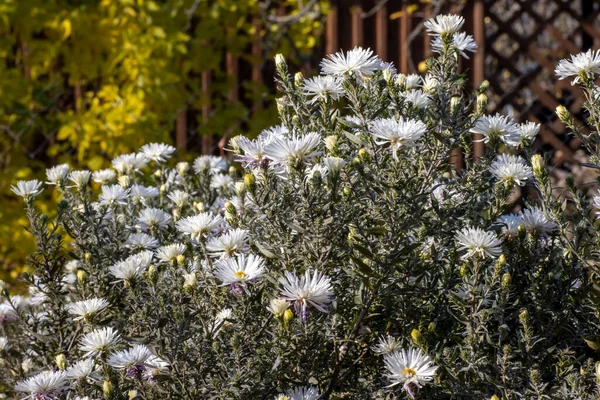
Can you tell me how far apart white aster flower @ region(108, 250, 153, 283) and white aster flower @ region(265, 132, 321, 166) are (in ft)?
1.19

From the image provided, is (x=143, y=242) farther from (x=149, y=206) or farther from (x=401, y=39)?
(x=401, y=39)

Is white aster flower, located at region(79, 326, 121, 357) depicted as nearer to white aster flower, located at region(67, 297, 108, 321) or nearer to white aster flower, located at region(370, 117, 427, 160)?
white aster flower, located at region(67, 297, 108, 321)

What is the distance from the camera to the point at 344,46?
4879 millimetres

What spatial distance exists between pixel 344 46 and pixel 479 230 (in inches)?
139

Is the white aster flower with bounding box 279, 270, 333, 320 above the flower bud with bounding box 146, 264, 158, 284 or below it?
below

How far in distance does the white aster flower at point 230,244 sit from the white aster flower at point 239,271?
4cm

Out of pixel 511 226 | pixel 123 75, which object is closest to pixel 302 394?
pixel 511 226

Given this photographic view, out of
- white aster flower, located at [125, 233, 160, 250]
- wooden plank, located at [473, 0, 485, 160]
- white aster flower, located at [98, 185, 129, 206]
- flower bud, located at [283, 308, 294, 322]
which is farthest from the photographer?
wooden plank, located at [473, 0, 485, 160]

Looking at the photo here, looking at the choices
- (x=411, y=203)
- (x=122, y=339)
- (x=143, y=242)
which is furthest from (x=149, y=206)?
(x=411, y=203)

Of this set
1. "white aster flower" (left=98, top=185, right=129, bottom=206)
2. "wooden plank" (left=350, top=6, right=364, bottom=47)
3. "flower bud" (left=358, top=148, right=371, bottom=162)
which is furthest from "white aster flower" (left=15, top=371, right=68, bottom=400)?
"wooden plank" (left=350, top=6, right=364, bottom=47)

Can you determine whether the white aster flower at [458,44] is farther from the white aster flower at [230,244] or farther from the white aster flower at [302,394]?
the white aster flower at [302,394]

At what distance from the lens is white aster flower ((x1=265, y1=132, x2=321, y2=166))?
1.42 meters

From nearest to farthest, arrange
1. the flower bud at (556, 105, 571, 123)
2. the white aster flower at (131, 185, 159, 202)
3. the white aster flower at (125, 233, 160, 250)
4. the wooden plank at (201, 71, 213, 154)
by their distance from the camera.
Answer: the flower bud at (556, 105, 571, 123) < the white aster flower at (125, 233, 160, 250) < the white aster flower at (131, 185, 159, 202) < the wooden plank at (201, 71, 213, 154)

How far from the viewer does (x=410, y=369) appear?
4.47ft
